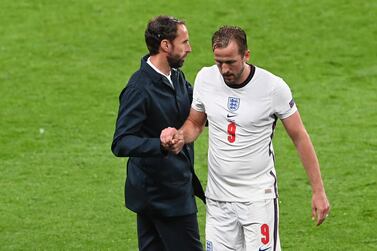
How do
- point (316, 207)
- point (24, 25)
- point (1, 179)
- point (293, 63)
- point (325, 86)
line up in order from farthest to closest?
point (24, 25), point (293, 63), point (325, 86), point (1, 179), point (316, 207)

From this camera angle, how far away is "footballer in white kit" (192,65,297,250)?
294 inches

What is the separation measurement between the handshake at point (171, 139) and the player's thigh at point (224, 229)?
23.4 inches

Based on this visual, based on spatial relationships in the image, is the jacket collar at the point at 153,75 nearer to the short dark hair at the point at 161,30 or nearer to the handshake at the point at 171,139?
the short dark hair at the point at 161,30

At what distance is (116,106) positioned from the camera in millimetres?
15312

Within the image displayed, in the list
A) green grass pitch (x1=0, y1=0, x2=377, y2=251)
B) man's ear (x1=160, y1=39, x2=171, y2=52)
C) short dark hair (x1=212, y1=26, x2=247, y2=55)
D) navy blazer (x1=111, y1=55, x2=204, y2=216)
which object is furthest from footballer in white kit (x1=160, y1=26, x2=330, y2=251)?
green grass pitch (x1=0, y1=0, x2=377, y2=251)

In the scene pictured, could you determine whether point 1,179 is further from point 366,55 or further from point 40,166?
point 366,55

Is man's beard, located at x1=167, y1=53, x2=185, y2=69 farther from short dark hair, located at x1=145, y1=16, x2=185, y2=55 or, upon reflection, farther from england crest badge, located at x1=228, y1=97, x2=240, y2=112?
england crest badge, located at x1=228, y1=97, x2=240, y2=112

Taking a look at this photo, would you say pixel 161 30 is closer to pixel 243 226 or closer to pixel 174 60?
pixel 174 60

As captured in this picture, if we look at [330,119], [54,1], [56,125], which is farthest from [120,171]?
[54,1]

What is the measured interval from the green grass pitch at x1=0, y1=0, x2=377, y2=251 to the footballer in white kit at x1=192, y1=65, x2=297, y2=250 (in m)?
2.69

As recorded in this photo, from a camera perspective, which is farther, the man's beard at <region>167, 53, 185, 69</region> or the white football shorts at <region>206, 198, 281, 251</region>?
the man's beard at <region>167, 53, 185, 69</region>

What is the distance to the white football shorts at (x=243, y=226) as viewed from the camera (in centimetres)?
754

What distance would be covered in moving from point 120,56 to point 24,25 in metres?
2.12

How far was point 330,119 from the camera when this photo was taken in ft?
48.1
